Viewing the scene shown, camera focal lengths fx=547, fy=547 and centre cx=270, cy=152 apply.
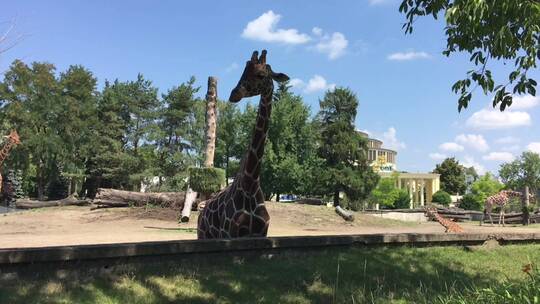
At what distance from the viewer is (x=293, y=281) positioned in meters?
5.99

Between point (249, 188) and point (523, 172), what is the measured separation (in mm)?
93719

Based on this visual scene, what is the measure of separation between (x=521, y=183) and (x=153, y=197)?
8058cm

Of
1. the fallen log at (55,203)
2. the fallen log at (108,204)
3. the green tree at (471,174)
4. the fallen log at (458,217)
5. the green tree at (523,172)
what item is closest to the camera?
the fallen log at (108,204)

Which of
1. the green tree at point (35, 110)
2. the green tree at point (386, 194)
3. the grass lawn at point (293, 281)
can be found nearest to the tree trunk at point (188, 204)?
the grass lawn at point (293, 281)

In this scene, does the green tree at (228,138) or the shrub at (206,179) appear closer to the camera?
the shrub at (206,179)

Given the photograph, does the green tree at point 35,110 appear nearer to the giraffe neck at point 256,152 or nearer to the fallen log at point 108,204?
the fallen log at point 108,204

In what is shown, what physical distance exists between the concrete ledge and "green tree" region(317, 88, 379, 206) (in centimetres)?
3627

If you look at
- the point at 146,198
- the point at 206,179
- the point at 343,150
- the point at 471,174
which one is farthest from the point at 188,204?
the point at 471,174

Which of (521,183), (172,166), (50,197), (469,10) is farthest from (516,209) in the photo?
(521,183)

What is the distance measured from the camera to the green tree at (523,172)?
89.0 meters

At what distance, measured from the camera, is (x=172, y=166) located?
48.6 m

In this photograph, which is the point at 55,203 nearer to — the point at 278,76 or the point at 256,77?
the point at 256,77

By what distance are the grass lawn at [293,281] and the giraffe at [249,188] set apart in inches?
39.8

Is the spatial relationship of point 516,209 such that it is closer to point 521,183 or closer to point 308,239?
point 308,239
